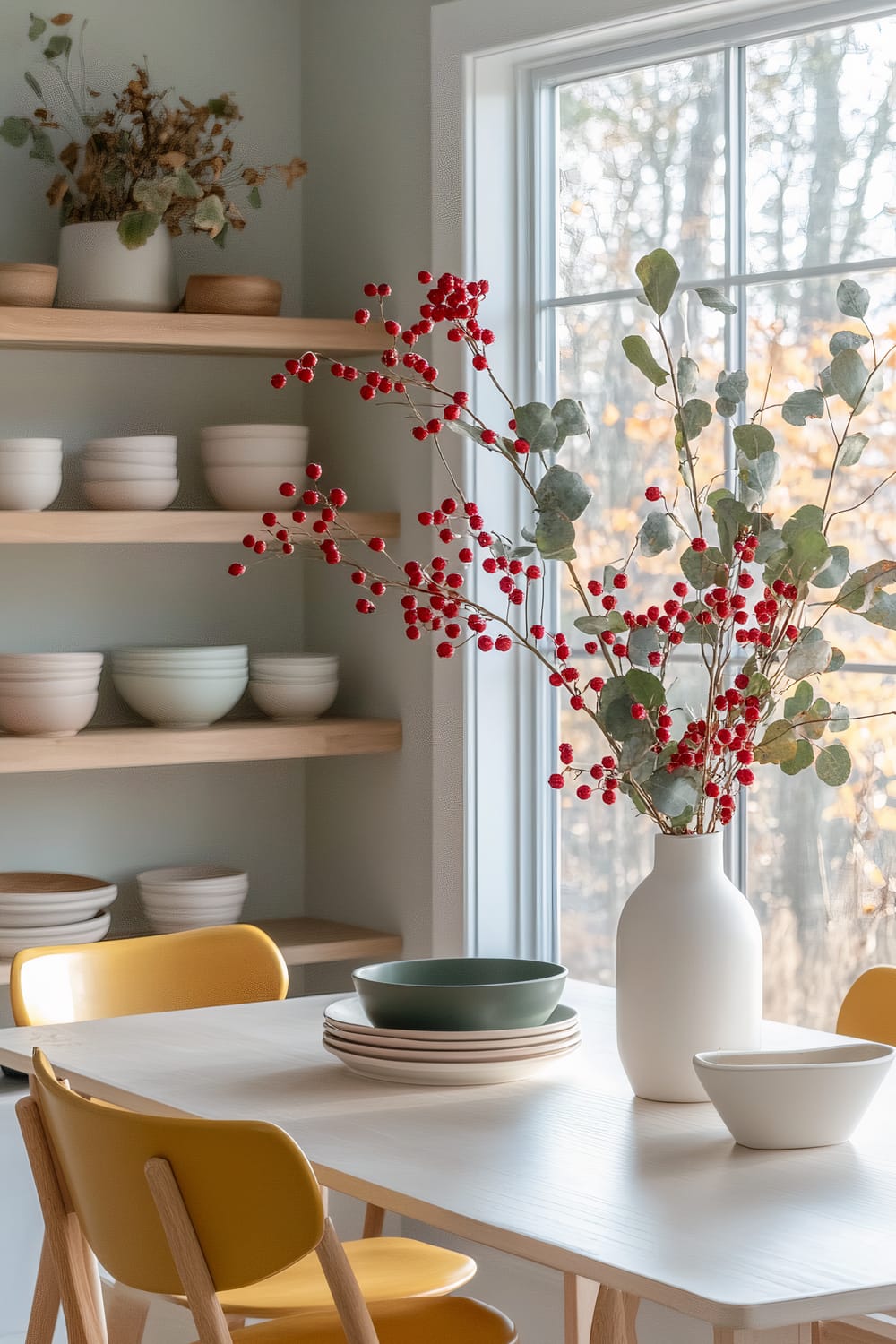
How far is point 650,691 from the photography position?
2039mm

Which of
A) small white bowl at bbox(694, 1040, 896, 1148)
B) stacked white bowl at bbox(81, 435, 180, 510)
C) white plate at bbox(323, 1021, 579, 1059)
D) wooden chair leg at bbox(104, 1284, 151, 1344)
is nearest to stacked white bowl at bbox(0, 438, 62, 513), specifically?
stacked white bowl at bbox(81, 435, 180, 510)

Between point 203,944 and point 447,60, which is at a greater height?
point 447,60

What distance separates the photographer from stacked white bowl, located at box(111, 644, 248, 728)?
3785mm

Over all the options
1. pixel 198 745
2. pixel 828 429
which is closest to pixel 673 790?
pixel 828 429

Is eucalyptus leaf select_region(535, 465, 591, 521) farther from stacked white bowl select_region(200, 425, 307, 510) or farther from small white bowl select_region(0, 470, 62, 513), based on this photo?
stacked white bowl select_region(200, 425, 307, 510)

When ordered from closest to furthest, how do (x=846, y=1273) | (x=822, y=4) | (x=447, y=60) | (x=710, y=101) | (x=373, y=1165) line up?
(x=846, y=1273)
(x=373, y=1165)
(x=822, y=4)
(x=710, y=101)
(x=447, y=60)

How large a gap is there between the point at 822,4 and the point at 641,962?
1.90m

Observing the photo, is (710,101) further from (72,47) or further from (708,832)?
(708,832)

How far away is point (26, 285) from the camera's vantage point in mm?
3643

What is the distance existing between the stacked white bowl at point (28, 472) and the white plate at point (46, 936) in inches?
31.9

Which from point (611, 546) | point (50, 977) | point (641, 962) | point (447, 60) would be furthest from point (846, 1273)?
point (447, 60)

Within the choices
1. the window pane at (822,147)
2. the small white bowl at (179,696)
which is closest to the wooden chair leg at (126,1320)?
the small white bowl at (179,696)

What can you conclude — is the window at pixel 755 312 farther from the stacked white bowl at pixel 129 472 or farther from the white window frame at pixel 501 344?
the stacked white bowl at pixel 129 472

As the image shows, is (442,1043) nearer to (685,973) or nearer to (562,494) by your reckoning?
(685,973)
